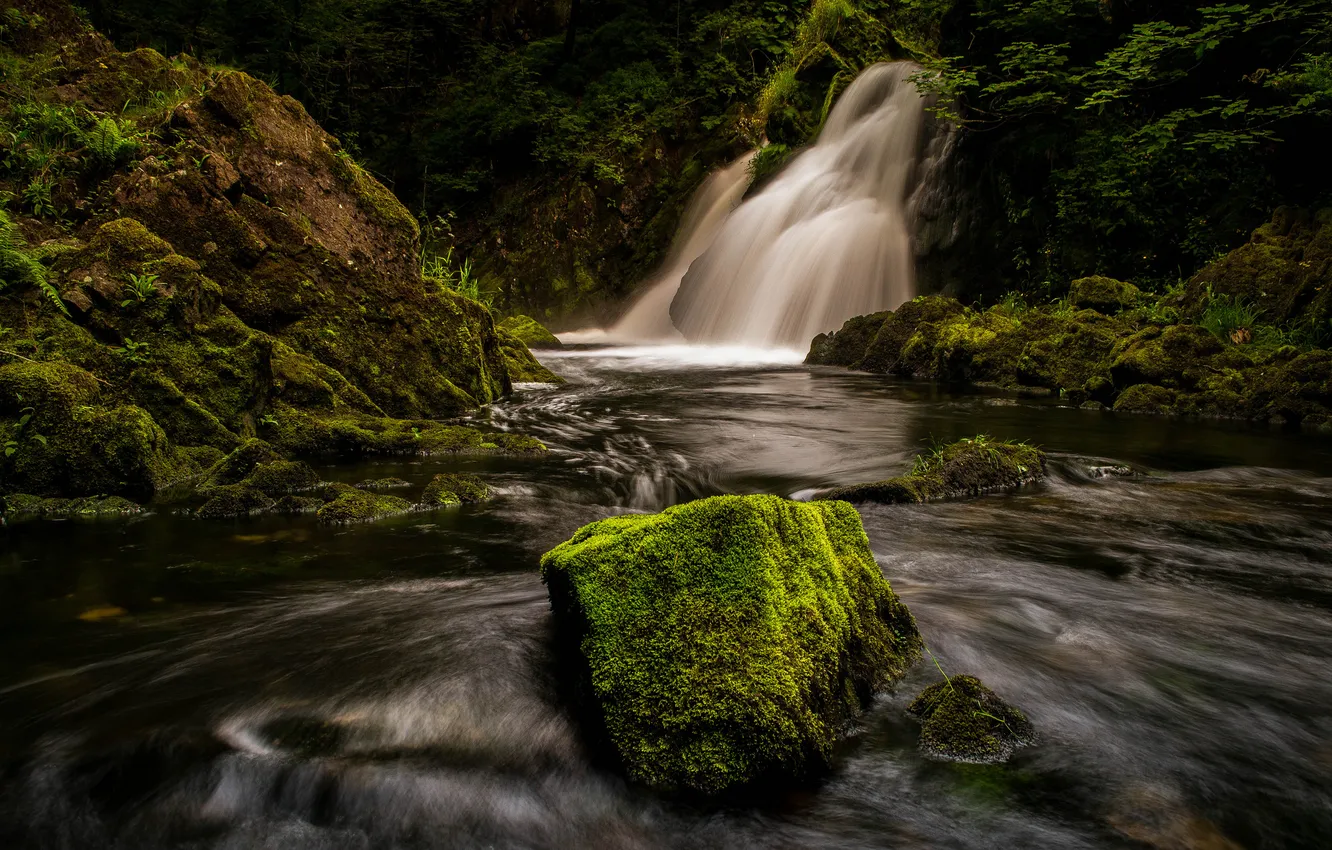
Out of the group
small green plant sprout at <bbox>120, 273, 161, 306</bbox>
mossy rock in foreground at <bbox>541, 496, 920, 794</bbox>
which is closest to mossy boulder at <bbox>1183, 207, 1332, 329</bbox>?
mossy rock in foreground at <bbox>541, 496, 920, 794</bbox>

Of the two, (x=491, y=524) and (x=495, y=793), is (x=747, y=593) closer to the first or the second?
(x=495, y=793)

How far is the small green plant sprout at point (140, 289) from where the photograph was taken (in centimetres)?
618

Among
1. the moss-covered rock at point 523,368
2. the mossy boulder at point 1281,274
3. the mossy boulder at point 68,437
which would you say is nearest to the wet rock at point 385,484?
Result: the mossy boulder at point 68,437

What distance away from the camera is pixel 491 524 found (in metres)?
5.21

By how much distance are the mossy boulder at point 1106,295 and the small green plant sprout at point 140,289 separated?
1216 centimetres

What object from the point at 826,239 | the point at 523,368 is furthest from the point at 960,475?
the point at 826,239

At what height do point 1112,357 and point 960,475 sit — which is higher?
point 1112,357

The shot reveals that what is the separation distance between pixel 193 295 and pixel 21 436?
1.88 metres

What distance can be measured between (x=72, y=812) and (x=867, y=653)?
2.47 m

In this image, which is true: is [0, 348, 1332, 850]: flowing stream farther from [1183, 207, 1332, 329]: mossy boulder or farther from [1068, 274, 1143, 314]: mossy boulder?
[1068, 274, 1143, 314]: mossy boulder

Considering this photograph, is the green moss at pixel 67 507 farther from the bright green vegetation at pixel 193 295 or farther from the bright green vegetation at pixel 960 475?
the bright green vegetation at pixel 960 475

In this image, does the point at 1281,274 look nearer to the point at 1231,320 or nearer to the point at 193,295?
the point at 1231,320

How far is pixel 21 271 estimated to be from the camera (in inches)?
237

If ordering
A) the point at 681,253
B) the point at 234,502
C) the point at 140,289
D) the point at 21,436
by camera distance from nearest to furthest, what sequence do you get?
the point at 21,436 < the point at 234,502 < the point at 140,289 < the point at 681,253
